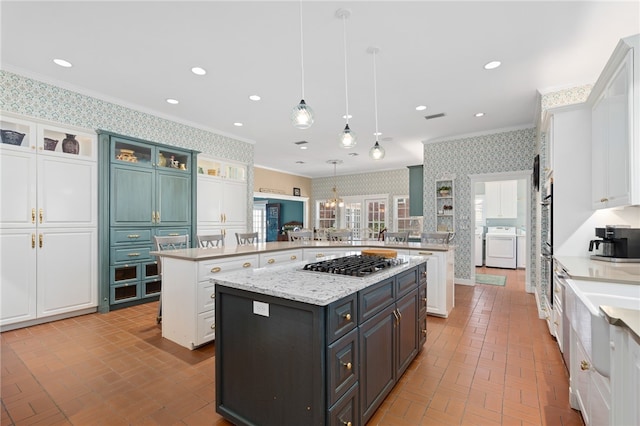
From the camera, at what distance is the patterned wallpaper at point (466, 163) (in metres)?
5.25

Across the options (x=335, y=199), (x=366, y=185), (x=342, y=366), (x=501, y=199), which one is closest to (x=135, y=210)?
(x=342, y=366)

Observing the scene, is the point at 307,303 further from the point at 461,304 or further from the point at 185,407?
the point at 461,304

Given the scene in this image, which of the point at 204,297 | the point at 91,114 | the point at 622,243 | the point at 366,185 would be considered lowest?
the point at 204,297

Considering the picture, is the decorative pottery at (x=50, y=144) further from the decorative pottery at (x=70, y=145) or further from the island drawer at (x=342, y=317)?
the island drawer at (x=342, y=317)

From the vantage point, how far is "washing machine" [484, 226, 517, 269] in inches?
282

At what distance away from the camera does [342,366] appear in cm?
146

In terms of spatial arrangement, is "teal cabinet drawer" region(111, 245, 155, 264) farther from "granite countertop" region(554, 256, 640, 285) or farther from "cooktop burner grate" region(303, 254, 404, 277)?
"granite countertop" region(554, 256, 640, 285)

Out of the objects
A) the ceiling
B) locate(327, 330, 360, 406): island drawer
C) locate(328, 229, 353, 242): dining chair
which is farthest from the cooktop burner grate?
locate(328, 229, 353, 242): dining chair

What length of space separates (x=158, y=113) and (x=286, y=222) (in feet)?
24.8

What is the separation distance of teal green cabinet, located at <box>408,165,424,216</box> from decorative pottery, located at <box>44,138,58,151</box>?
6.99 meters

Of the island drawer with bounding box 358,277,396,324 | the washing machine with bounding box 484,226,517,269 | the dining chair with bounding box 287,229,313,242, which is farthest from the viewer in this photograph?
the washing machine with bounding box 484,226,517,269

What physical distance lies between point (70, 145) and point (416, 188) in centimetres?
701

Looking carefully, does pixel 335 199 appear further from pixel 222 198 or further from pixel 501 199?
pixel 222 198

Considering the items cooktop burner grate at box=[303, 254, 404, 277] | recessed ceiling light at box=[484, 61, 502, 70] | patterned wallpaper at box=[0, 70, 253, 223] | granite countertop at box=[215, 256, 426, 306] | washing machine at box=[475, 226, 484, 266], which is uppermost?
recessed ceiling light at box=[484, 61, 502, 70]
